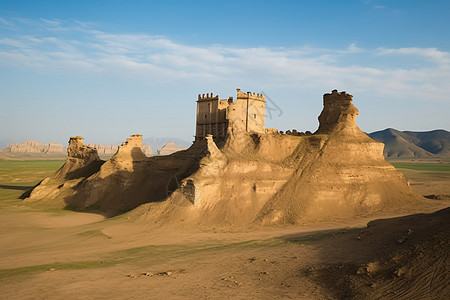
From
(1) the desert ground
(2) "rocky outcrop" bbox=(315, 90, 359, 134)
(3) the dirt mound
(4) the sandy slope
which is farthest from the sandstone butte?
(3) the dirt mound

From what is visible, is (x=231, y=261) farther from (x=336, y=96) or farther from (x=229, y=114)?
(x=336, y=96)

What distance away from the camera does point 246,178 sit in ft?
97.5

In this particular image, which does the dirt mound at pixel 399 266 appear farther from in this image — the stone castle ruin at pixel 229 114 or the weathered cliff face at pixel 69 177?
the weathered cliff face at pixel 69 177

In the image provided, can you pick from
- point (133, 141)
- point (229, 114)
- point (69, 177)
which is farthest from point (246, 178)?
point (69, 177)

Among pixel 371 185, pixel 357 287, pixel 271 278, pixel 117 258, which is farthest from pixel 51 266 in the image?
pixel 371 185

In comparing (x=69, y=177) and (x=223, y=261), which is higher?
(x=69, y=177)

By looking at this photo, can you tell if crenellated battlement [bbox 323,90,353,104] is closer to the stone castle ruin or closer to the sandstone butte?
the sandstone butte

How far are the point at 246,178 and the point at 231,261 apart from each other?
11.8m

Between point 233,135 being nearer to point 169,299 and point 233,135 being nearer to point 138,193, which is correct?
point 138,193

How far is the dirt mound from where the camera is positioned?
42.1ft

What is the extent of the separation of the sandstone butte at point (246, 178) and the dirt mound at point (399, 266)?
10.1 meters

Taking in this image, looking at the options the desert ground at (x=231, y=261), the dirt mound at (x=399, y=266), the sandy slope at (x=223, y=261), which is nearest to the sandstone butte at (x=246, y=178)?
the desert ground at (x=231, y=261)

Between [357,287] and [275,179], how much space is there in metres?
16.5

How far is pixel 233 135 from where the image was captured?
3247 centimetres
